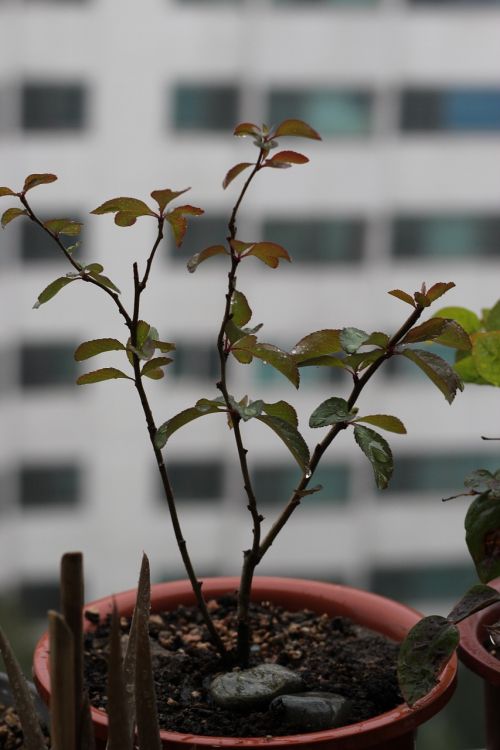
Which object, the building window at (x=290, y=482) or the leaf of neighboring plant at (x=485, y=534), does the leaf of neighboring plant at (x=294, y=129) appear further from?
the building window at (x=290, y=482)

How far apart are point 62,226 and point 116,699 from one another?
1.14 feet

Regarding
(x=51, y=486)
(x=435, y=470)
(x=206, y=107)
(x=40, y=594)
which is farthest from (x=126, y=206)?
(x=435, y=470)

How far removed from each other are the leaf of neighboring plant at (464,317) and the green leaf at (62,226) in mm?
332

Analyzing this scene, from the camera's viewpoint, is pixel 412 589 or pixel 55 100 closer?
pixel 55 100

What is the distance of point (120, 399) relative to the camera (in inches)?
68.6

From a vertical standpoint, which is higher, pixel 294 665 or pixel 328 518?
pixel 294 665

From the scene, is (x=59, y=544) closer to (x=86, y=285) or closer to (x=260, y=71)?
(x=86, y=285)

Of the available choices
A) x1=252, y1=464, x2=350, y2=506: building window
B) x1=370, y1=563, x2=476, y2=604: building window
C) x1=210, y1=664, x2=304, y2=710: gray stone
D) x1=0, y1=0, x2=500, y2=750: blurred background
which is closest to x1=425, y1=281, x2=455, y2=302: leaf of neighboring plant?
x1=210, y1=664, x2=304, y2=710: gray stone

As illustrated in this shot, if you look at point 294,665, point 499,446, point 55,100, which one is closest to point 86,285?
point 55,100

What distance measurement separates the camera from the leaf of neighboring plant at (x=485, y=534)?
0.73 metres

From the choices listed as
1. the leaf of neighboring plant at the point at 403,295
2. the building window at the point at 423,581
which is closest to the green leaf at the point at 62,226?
the leaf of neighboring plant at the point at 403,295

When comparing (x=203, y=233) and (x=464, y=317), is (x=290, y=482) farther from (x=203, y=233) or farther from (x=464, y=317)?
(x=464, y=317)

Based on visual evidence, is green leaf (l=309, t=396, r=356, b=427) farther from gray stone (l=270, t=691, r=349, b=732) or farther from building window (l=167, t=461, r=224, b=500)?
building window (l=167, t=461, r=224, b=500)

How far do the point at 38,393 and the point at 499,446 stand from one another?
85cm
